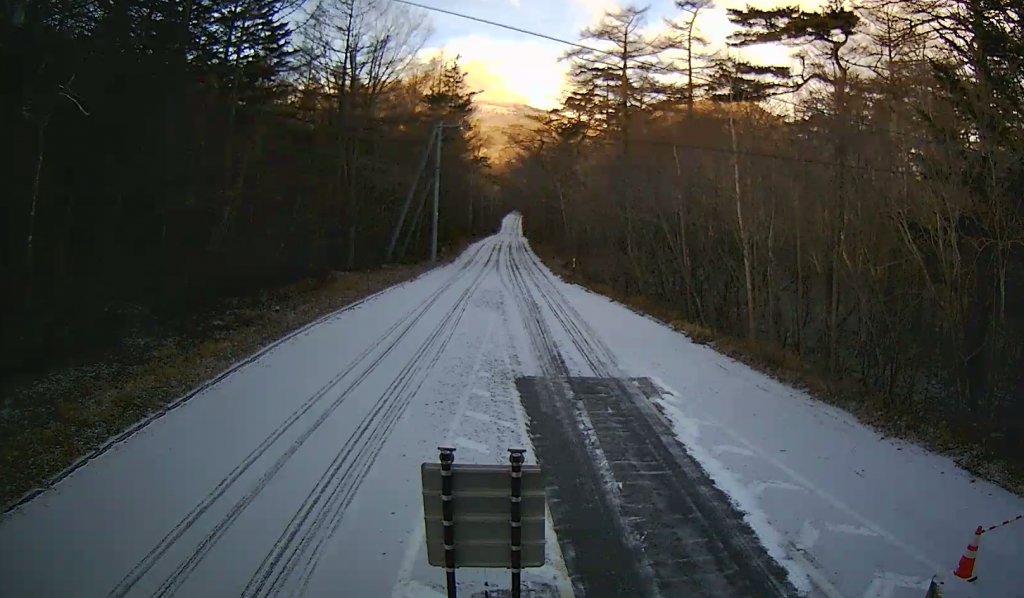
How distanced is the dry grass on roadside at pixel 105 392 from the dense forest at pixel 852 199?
10949 millimetres

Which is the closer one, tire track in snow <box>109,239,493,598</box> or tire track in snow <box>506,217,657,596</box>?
tire track in snow <box>109,239,493,598</box>

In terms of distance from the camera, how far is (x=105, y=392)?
9.60 metres

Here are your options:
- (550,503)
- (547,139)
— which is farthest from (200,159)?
(547,139)

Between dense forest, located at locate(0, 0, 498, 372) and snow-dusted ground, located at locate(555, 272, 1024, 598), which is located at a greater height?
dense forest, located at locate(0, 0, 498, 372)

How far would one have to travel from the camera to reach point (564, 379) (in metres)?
11.9

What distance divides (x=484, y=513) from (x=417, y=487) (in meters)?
2.75

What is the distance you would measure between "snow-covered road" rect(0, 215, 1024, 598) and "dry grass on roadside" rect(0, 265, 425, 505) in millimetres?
421

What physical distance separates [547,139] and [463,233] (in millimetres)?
20565

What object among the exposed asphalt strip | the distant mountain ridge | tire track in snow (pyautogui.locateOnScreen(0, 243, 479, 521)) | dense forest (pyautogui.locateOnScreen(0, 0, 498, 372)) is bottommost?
the exposed asphalt strip

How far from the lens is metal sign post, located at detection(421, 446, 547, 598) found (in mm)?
4277

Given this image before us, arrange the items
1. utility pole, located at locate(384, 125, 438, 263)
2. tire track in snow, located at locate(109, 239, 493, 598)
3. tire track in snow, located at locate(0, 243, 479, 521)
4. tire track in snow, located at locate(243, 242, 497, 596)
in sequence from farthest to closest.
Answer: utility pole, located at locate(384, 125, 438, 263) < tire track in snow, located at locate(0, 243, 479, 521) < tire track in snow, located at locate(243, 242, 497, 596) < tire track in snow, located at locate(109, 239, 493, 598)

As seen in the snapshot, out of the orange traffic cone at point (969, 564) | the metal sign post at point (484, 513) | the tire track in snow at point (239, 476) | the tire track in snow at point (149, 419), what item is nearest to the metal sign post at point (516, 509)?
the metal sign post at point (484, 513)

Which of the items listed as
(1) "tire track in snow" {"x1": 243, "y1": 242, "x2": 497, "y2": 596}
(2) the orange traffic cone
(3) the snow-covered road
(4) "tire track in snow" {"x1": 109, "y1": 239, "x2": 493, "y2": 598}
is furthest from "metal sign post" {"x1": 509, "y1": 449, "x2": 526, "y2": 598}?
(2) the orange traffic cone

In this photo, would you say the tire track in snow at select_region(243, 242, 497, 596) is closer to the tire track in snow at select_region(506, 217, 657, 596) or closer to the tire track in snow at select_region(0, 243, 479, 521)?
the tire track in snow at select_region(506, 217, 657, 596)
